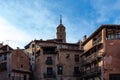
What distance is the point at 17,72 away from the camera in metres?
71.1

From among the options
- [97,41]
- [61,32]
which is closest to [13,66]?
[97,41]

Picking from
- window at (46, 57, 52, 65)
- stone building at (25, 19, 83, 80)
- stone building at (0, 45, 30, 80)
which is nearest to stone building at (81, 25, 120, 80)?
stone building at (25, 19, 83, 80)

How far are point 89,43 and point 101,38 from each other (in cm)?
969

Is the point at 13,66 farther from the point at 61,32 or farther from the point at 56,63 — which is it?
the point at 61,32

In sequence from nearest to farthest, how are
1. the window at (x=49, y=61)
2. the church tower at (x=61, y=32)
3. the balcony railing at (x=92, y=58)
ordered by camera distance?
the balcony railing at (x=92, y=58)
the window at (x=49, y=61)
the church tower at (x=61, y=32)

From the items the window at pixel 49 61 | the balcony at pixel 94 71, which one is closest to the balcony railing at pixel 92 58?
the balcony at pixel 94 71

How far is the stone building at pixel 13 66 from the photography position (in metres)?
69.9

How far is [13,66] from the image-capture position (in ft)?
232

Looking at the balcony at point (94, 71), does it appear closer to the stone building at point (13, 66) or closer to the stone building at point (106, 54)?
the stone building at point (106, 54)

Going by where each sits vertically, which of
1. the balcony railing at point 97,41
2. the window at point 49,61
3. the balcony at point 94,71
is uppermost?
the balcony railing at point 97,41

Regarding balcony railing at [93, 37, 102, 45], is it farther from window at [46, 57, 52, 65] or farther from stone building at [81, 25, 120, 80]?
window at [46, 57, 52, 65]

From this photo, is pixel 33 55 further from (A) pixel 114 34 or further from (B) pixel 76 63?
(A) pixel 114 34

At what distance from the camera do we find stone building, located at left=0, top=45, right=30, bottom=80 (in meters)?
69.9

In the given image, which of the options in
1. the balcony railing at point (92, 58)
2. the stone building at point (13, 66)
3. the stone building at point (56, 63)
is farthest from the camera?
the stone building at point (13, 66)
